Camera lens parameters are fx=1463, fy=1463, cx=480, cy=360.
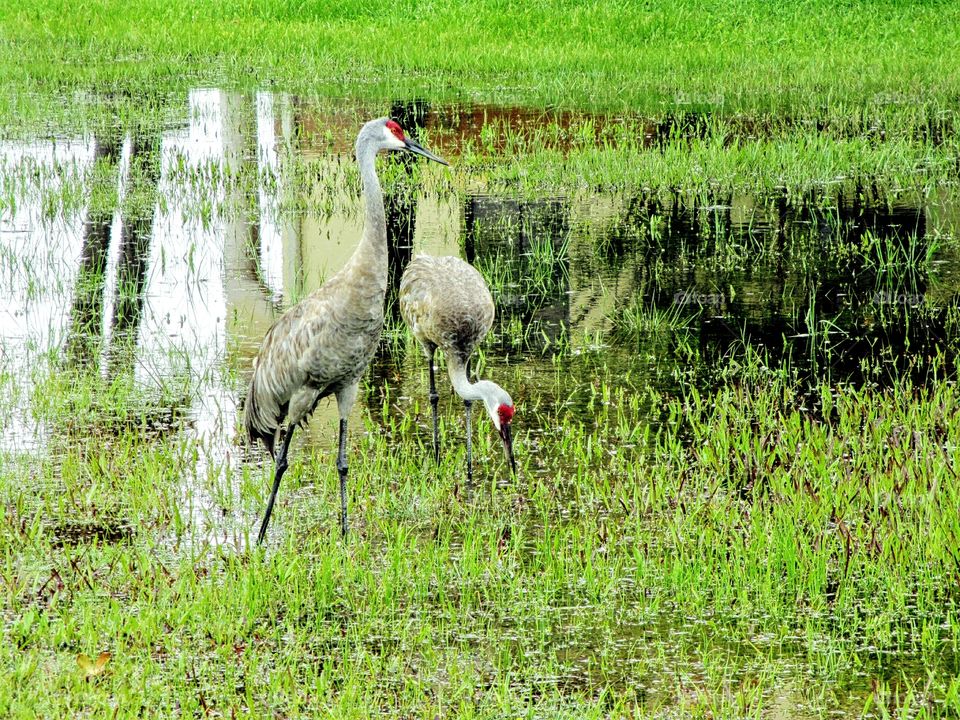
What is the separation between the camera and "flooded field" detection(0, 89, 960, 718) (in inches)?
183

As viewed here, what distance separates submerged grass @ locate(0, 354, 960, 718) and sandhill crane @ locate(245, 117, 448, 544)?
0.37 meters

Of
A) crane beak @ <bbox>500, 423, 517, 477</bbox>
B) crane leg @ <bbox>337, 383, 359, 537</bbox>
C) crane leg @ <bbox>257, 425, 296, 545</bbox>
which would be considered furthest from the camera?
crane beak @ <bbox>500, 423, 517, 477</bbox>

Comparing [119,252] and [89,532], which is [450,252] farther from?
[89,532]

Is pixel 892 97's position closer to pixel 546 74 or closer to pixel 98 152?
pixel 546 74

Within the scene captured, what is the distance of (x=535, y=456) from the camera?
21.7 feet

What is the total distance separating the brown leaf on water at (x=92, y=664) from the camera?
14.6 feet

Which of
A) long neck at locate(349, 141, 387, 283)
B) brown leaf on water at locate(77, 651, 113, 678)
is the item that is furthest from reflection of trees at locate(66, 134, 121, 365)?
brown leaf on water at locate(77, 651, 113, 678)

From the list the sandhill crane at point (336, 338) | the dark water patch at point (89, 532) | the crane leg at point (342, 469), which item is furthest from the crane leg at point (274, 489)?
the dark water patch at point (89, 532)

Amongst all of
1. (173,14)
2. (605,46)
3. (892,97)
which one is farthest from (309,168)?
(173,14)

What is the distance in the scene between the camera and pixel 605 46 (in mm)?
20297

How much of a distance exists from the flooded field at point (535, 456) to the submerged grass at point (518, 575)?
0.06ft

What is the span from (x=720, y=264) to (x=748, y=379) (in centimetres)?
250

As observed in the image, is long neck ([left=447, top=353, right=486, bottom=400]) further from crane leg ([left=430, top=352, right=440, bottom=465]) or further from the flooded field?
the flooded field

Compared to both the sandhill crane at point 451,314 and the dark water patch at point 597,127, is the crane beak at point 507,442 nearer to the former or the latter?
the sandhill crane at point 451,314
